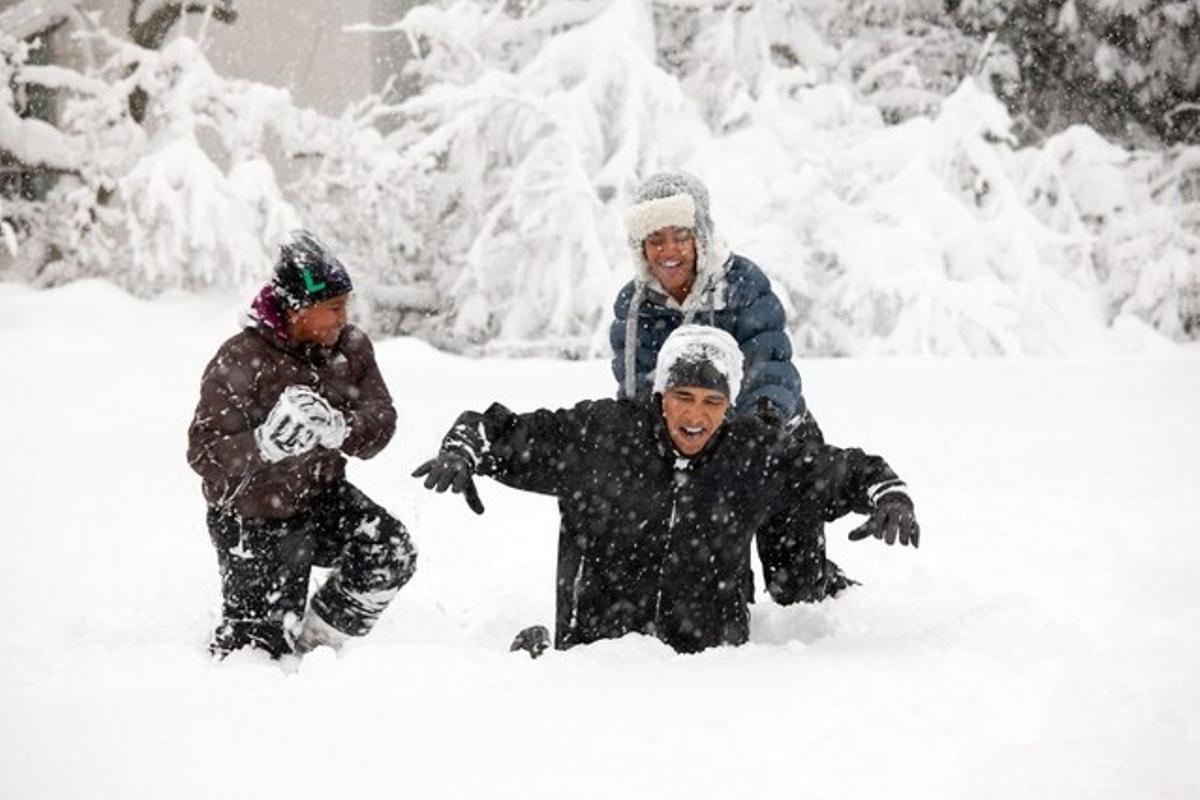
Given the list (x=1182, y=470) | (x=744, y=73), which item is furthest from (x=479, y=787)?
(x=744, y=73)

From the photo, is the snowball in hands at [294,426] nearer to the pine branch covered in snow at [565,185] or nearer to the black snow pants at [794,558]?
the black snow pants at [794,558]

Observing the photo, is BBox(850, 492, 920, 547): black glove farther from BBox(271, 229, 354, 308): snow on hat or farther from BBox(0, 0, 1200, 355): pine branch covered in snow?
BBox(0, 0, 1200, 355): pine branch covered in snow

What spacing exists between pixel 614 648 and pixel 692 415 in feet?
2.17

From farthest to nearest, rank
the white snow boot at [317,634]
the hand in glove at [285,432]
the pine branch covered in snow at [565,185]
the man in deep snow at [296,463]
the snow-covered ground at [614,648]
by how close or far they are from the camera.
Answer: the pine branch covered in snow at [565,185] < the white snow boot at [317,634] < the man in deep snow at [296,463] < the hand in glove at [285,432] < the snow-covered ground at [614,648]

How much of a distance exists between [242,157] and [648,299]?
869cm

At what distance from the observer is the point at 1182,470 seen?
7039mm

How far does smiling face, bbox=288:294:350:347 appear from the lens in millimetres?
3729

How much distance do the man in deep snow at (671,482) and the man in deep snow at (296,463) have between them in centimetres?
63

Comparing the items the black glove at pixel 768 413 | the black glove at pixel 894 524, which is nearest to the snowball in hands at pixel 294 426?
the black glove at pixel 768 413

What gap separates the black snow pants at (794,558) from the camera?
13.8 ft

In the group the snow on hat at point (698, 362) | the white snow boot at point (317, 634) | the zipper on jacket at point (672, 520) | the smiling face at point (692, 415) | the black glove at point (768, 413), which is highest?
the snow on hat at point (698, 362)

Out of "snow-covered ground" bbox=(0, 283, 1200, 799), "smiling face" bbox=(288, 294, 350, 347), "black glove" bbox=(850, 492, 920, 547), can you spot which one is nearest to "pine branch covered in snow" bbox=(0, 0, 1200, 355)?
"snow-covered ground" bbox=(0, 283, 1200, 799)

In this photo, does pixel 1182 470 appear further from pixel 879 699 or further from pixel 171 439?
pixel 171 439

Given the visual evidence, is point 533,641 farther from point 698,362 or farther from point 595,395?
point 595,395
